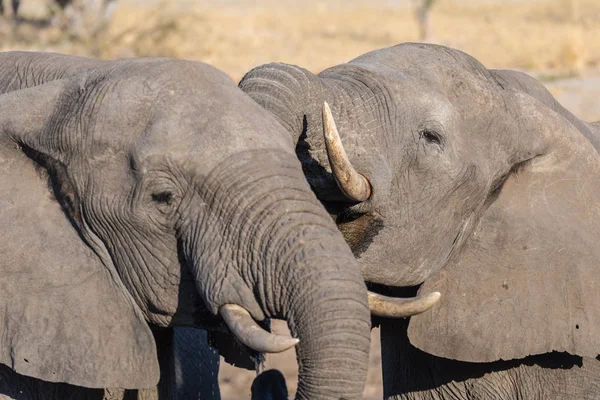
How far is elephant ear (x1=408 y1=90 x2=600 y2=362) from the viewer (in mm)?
4105

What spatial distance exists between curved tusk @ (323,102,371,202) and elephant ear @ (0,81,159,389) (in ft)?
2.16

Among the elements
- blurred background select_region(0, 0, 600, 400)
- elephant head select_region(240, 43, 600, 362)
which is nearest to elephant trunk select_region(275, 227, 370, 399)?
elephant head select_region(240, 43, 600, 362)

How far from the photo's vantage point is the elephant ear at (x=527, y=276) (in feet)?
13.5

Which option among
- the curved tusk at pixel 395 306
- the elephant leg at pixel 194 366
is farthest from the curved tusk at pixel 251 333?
the elephant leg at pixel 194 366

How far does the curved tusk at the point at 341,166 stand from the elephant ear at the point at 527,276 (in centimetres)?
55

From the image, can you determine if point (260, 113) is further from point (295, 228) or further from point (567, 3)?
point (567, 3)

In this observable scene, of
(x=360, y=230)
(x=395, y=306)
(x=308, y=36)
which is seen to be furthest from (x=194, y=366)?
(x=308, y=36)

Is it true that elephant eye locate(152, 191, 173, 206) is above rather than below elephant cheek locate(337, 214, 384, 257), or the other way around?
above

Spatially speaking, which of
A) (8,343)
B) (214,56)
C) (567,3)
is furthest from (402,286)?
(567,3)

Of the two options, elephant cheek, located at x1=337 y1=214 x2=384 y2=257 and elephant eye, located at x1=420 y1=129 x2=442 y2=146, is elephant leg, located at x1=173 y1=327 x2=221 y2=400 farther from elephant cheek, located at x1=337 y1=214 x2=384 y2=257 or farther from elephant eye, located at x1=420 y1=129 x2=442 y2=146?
elephant eye, located at x1=420 y1=129 x2=442 y2=146

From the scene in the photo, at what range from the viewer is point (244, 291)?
10.2 ft

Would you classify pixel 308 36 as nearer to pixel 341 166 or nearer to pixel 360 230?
pixel 360 230

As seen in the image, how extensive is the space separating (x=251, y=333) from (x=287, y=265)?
0.18m

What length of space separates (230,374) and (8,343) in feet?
12.2
